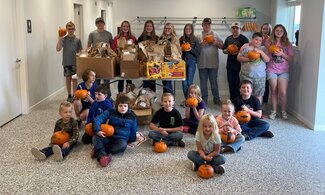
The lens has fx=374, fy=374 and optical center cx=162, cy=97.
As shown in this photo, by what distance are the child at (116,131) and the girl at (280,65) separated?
245 cm

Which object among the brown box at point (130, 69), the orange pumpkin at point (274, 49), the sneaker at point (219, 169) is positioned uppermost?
the orange pumpkin at point (274, 49)

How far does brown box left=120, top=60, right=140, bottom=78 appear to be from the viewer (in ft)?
16.6

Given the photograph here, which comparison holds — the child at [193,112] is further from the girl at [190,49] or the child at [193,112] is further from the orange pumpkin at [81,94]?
the girl at [190,49]

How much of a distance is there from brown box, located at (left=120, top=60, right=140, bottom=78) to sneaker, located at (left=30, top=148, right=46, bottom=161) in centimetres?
170

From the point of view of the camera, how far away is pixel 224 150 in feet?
13.4

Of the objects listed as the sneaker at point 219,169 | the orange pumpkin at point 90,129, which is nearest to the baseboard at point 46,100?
the orange pumpkin at point 90,129

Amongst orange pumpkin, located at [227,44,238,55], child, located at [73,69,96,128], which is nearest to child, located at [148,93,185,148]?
child, located at [73,69,96,128]

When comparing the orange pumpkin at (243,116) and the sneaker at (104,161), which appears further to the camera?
the orange pumpkin at (243,116)

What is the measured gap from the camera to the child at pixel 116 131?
12.8 ft

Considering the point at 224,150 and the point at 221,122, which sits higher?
the point at 221,122

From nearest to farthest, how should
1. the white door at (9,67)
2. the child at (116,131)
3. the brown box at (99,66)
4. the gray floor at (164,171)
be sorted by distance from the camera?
the gray floor at (164,171) → the child at (116,131) → the brown box at (99,66) → the white door at (9,67)

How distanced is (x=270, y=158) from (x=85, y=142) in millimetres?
2098

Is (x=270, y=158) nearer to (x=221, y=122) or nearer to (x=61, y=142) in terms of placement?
(x=221, y=122)

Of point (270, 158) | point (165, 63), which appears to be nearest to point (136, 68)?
point (165, 63)
